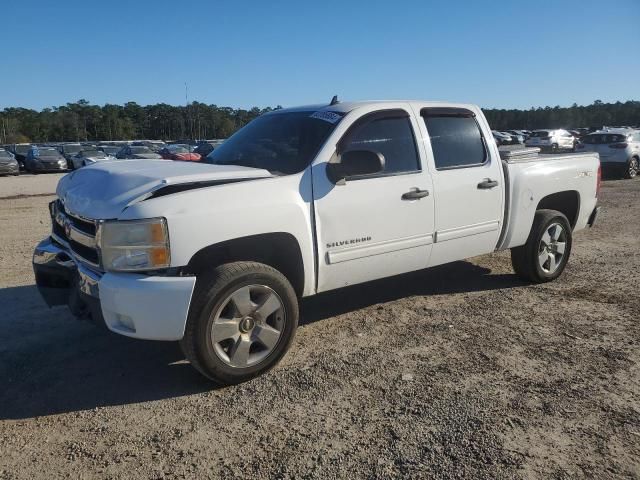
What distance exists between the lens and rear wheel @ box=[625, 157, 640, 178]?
18.1 m

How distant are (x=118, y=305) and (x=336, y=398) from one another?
1.45 m

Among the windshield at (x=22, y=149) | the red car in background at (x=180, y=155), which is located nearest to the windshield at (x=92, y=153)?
the red car in background at (x=180, y=155)

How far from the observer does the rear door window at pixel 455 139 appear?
457 cm

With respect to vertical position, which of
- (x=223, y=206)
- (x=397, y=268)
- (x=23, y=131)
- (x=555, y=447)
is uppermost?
(x=23, y=131)

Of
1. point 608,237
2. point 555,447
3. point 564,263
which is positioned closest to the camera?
point 555,447

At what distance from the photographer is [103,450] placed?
279cm

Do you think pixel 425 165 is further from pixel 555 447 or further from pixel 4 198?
pixel 4 198

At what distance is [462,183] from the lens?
462 cm

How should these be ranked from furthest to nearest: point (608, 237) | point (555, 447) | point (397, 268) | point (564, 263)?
point (608, 237) < point (564, 263) < point (397, 268) < point (555, 447)

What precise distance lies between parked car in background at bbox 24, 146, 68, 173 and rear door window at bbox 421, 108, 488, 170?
94.6ft

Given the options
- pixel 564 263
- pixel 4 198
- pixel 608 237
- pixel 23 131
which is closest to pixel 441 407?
pixel 564 263

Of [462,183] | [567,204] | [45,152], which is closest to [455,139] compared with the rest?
[462,183]

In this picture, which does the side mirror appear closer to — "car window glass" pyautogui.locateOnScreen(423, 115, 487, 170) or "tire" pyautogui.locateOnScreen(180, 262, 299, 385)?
"tire" pyautogui.locateOnScreen(180, 262, 299, 385)

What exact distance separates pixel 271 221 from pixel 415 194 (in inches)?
53.9
